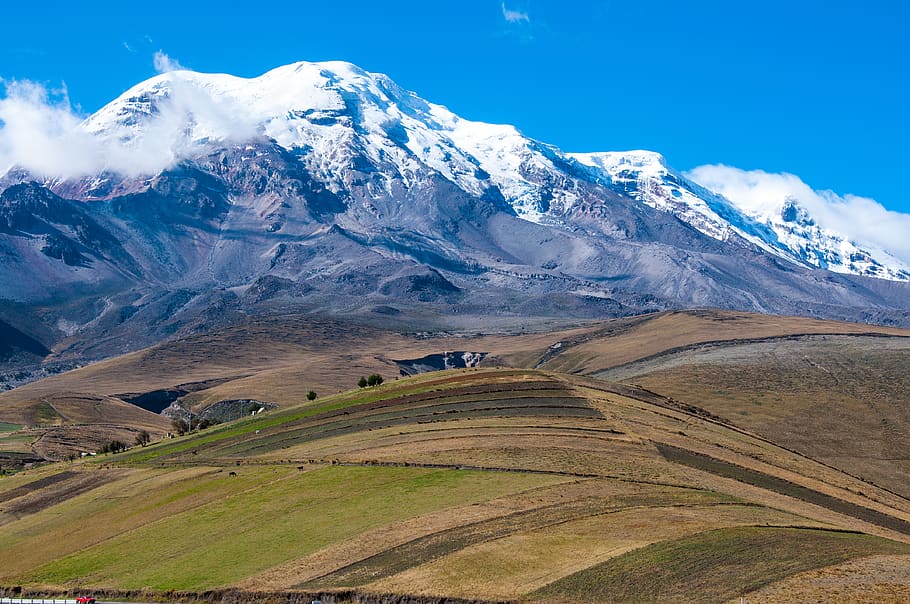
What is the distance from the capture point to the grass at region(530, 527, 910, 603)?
64375mm

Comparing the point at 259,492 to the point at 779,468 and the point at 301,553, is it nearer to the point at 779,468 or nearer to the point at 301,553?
the point at 301,553

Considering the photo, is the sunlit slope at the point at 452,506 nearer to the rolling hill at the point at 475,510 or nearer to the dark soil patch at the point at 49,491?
the rolling hill at the point at 475,510

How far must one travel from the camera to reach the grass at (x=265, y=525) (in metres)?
82.4

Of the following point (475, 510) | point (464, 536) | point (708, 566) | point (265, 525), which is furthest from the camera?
point (265, 525)

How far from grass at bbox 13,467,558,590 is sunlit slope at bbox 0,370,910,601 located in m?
0.25

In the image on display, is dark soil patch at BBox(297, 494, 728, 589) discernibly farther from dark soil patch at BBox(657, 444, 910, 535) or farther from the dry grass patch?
dark soil patch at BBox(657, 444, 910, 535)

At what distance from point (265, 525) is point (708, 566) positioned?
40.2 metres

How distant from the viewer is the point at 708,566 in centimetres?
6856

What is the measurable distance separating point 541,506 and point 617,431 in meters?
37.8

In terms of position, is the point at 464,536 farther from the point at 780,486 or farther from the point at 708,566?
the point at 780,486

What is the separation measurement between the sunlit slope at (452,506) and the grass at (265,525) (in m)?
0.25

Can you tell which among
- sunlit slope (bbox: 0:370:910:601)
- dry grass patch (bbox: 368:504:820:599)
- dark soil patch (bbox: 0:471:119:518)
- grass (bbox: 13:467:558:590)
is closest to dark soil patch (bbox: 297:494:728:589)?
sunlit slope (bbox: 0:370:910:601)

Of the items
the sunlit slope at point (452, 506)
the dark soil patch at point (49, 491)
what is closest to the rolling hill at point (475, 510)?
the sunlit slope at point (452, 506)

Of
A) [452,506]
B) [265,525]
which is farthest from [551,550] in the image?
[265,525]
